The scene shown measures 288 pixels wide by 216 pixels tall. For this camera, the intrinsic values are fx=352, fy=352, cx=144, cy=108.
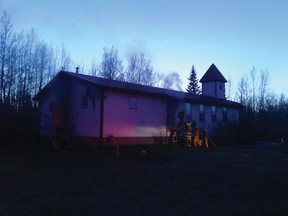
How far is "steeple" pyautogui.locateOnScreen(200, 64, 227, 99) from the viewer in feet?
129

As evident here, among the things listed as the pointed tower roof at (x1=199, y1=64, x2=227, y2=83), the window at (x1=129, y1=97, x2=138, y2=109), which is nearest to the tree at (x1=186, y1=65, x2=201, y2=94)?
the pointed tower roof at (x1=199, y1=64, x2=227, y2=83)

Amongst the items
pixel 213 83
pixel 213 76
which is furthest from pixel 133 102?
pixel 213 76

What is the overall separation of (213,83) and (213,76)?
84 cm

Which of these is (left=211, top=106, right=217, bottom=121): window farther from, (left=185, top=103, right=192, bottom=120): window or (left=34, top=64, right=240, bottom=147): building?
(left=34, top=64, right=240, bottom=147): building

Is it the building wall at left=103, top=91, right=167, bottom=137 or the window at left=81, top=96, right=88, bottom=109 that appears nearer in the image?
the building wall at left=103, top=91, right=167, bottom=137

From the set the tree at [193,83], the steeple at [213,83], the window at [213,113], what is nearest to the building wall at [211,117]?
the window at [213,113]

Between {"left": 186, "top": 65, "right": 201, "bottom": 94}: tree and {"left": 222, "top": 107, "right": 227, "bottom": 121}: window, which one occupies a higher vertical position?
{"left": 186, "top": 65, "right": 201, "bottom": 94}: tree

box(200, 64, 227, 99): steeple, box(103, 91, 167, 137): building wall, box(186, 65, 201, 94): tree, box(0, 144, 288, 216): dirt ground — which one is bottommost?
box(0, 144, 288, 216): dirt ground

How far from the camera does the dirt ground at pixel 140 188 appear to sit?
22.9 feet

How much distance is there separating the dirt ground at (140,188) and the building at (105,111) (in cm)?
721

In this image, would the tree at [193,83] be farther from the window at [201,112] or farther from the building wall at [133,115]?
the building wall at [133,115]

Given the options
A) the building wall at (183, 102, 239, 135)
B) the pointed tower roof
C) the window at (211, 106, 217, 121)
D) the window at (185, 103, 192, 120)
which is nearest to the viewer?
the window at (185, 103, 192, 120)

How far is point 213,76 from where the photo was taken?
130 ft

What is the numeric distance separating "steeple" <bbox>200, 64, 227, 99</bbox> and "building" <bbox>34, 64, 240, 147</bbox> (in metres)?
12.5
